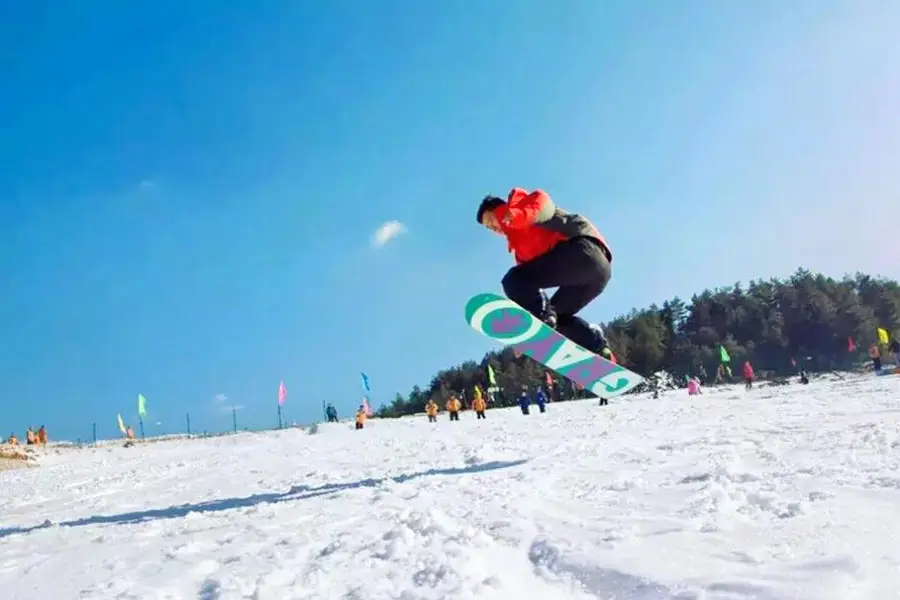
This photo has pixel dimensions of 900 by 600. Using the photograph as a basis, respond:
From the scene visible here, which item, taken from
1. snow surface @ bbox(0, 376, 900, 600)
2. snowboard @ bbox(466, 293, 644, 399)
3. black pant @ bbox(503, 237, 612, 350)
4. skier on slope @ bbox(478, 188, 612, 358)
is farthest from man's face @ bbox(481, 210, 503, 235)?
snow surface @ bbox(0, 376, 900, 600)

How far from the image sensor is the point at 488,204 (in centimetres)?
583

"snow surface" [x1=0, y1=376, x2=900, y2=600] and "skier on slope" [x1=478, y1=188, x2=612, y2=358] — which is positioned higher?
"skier on slope" [x1=478, y1=188, x2=612, y2=358]

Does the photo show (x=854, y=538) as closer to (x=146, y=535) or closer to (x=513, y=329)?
(x=513, y=329)

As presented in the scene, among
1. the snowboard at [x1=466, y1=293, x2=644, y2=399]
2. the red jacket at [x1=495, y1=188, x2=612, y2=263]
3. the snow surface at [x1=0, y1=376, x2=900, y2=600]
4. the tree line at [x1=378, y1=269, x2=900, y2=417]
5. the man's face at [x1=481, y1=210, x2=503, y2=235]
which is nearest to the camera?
the snow surface at [x1=0, y1=376, x2=900, y2=600]

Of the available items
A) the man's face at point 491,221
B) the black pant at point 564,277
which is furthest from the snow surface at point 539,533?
the man's face at point 491,221

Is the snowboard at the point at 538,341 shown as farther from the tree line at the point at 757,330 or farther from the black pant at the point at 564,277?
the tree line at the point at 757,330

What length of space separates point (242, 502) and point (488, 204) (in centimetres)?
363

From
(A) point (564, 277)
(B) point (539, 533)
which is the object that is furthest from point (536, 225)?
(B) point (539, 533)

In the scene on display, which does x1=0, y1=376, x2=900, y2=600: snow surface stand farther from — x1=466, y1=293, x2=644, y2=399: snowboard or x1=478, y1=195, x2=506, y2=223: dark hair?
x1=478, y1=195, x2=506, y2=223: dark hair

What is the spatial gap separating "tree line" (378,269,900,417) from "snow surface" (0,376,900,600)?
46.7 meters

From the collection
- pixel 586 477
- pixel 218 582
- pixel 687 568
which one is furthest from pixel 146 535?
pixel 687 568

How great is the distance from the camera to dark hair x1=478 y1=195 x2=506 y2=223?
5.77 m

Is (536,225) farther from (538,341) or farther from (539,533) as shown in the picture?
(539,533)

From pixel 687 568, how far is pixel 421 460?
6.13m
